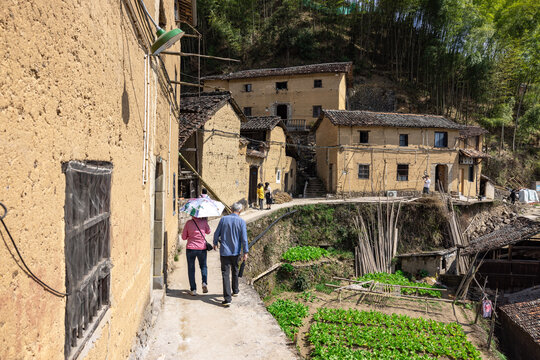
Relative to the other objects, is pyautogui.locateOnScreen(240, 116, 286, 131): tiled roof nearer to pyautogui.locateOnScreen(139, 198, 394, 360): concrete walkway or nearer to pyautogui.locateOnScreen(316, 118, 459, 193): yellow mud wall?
pyautogui.locateOnScreen(316, 118, 459, 193): yellow mud wall

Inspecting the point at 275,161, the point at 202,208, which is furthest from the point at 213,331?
the point at 275,161

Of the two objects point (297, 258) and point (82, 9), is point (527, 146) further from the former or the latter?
point (82, 9)

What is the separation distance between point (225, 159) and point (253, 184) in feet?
13.8

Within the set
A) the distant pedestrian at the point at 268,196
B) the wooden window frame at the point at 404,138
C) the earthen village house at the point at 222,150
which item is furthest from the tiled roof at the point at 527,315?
the wooden window frame at the point at 404,138

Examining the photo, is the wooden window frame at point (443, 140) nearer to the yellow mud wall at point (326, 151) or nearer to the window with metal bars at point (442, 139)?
the window with metal bars at point (442, 139)

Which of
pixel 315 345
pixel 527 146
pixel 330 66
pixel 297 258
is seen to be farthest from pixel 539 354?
pixel 527 146

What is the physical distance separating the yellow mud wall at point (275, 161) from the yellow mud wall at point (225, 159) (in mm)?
3221

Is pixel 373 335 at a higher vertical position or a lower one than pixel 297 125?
lower

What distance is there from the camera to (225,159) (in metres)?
14.5

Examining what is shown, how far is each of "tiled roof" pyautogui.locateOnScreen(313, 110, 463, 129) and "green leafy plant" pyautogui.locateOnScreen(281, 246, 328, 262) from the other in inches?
338

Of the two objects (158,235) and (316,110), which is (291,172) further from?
(158,235)

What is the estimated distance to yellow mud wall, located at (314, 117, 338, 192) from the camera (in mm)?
22586

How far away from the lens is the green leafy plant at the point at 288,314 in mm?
10412

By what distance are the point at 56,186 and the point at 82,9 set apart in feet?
3.69
